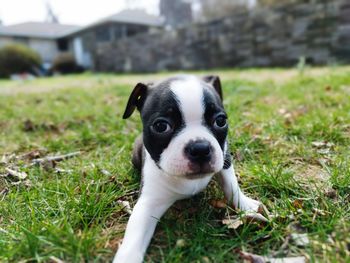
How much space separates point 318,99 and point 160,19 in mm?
31412

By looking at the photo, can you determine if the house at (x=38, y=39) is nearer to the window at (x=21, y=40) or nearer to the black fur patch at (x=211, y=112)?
the window at (x=21, y=40)

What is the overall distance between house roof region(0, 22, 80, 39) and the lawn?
36.0 metres

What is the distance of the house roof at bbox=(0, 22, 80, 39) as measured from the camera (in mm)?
36469

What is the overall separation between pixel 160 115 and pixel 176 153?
0.24 m

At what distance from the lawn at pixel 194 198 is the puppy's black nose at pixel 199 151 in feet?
1.35

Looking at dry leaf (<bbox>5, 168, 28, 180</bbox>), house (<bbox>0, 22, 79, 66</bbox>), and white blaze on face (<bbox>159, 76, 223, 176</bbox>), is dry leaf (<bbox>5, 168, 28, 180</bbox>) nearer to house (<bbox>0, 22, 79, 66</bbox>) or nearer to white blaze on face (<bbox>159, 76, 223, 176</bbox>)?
white blaze on face (<bbox>159, 76, 223, 176</bbox>)

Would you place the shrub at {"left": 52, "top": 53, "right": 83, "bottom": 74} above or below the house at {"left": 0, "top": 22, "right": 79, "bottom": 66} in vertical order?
below

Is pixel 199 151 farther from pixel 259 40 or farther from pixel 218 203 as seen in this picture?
pixel 259 40

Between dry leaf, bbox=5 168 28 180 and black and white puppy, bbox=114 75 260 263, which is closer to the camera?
black and white puppy, bbox=114 75 260 263

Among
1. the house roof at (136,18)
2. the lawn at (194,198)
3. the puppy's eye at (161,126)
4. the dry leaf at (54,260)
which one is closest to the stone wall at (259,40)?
the lawn at (194,198)

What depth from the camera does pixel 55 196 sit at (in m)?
2.41

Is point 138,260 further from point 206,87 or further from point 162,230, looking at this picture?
point 206,87

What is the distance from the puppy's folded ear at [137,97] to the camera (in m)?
2.28

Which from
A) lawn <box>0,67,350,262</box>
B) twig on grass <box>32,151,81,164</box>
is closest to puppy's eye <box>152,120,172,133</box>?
lawn <box>0,67,350,262</box>
